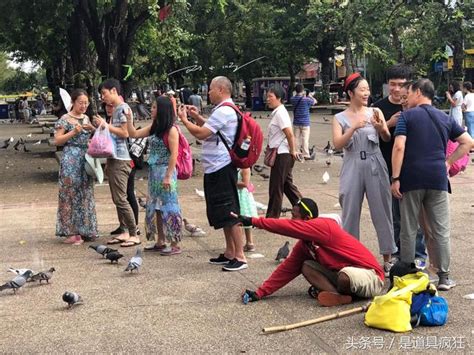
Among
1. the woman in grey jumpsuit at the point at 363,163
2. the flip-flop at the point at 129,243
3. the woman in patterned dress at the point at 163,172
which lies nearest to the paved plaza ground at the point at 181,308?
the flip-flop at the point at 129,243

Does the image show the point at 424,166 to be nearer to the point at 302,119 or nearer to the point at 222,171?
the point at 222,171

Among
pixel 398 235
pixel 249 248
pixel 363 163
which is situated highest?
pixel 363 163

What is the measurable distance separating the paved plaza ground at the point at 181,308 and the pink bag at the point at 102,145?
108cm

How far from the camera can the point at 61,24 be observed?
1909 centimetres

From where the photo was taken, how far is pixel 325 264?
17.6 feet

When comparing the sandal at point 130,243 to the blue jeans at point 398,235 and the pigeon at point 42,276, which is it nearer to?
the pigeon at point 42,276

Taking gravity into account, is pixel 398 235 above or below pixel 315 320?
above

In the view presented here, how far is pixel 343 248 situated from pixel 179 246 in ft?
9.03

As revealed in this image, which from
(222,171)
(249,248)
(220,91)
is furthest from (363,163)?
(249,248)

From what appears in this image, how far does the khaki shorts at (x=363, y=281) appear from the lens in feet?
17.1

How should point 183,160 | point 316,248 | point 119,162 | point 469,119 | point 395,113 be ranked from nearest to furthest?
point 316,248 < point 395,113 < point 183,160 < point 119,162 < point 469,119

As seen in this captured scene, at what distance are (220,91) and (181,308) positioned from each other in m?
2.12

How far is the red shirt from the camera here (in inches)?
200

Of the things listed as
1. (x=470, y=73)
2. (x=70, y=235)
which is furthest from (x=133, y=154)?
(x=470, y=73)
